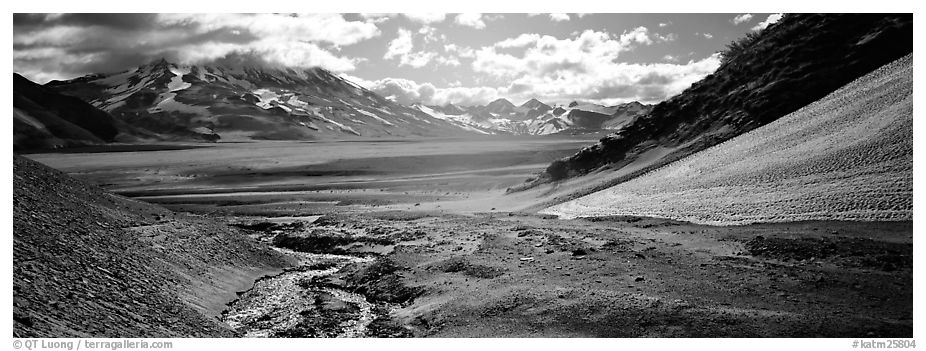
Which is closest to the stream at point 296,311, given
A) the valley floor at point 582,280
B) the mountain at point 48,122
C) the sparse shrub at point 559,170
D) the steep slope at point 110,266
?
the valley floor at point 582,280

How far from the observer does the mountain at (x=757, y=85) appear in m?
45.1

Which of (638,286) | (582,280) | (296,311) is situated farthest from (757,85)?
(296,311)

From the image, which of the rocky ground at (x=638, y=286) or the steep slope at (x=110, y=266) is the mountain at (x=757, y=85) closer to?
the rocky ground at (x=638, y=286)

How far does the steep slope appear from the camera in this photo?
1745 cm

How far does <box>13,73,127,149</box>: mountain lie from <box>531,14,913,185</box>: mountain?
426 feet

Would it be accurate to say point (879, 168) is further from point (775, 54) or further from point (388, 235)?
point (775, 54)

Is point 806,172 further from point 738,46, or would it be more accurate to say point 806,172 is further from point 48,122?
point 48,122

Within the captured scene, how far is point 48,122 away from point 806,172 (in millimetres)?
189386

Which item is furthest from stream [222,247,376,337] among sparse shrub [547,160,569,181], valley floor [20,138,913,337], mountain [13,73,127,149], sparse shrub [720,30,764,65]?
mountain [13,73,127,149]

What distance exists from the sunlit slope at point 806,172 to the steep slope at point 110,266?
23.0 m

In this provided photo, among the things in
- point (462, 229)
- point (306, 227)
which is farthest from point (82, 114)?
point (462, 229)

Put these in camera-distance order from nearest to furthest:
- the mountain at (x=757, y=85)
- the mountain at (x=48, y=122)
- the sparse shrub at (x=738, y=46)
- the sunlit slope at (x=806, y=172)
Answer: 1. the sunlit slope at (x=806, y=172)
2. the mountain at (x=757, y=85)
3. the sparse shrub at (x=738, y=46)
4. the mountain at (x=48, y=122)

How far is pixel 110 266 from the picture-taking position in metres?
21.6

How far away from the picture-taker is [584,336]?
18.2 m
